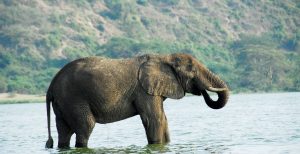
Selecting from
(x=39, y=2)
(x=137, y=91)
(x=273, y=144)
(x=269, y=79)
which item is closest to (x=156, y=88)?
(x=137, y=91)

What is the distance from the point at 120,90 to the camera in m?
19.5

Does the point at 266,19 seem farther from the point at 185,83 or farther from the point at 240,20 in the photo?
the point at 185,83

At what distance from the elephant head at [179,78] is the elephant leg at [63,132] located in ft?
6.13

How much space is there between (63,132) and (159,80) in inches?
91.9

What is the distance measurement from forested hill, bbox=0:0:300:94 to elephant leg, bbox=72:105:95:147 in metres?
66.5

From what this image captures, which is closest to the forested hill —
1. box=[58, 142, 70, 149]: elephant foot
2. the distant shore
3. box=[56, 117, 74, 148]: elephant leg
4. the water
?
the distant shore

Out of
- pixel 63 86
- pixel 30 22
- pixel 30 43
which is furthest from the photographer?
pixel 30 22

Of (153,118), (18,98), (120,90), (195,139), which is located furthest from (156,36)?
(153,118)

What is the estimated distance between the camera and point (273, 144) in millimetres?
20844

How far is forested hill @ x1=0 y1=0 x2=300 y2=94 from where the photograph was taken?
91688mm

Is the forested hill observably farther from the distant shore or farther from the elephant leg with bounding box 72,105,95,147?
the elephant leg with bounding box 72,105,95,147

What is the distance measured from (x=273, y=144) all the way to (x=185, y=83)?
2.56m

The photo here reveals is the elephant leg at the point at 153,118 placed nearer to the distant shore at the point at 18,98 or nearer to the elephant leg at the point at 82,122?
the elephant leg at the point at 82,122

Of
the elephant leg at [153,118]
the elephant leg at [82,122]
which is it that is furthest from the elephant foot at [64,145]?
the elephant leg at [153,118]
